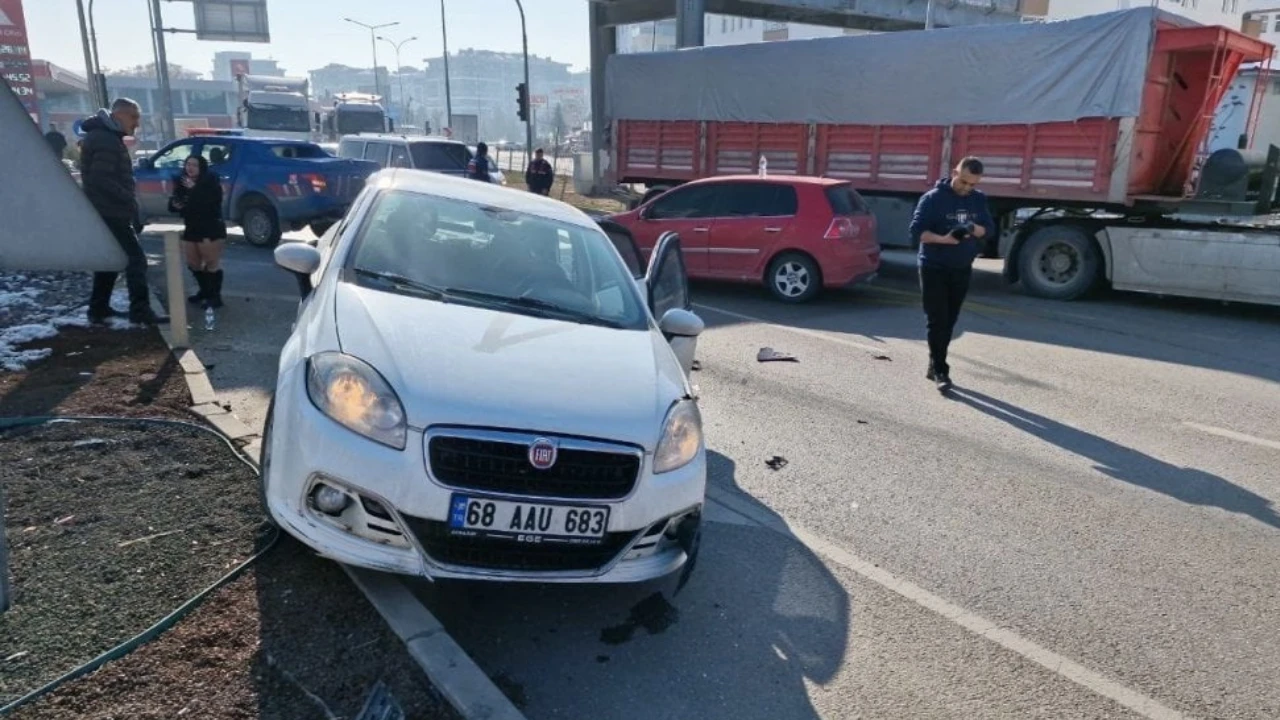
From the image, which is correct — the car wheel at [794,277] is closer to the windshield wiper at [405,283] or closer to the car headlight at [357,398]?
the windshield wiper at [405,283]

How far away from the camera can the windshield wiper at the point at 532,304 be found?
4.03 m

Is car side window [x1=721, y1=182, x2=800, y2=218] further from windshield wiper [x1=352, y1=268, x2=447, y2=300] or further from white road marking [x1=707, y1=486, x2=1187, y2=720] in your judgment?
windshield wiper [x1=352, y1=268, x2=447, y2=300]

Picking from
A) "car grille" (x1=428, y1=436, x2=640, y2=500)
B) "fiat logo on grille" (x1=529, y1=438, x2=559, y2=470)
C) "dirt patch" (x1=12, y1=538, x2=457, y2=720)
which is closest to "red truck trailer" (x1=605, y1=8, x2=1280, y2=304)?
"car grille" (x1=428, y1=436, x2=640, y2=500)

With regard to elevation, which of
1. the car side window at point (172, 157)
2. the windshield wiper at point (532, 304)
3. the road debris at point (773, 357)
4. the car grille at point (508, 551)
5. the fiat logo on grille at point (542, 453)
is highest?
the car side window at point (172, 157)

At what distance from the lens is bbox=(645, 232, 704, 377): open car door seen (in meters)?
4.94

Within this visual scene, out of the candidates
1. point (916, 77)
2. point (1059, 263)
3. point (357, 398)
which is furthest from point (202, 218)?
point (1059, 263)

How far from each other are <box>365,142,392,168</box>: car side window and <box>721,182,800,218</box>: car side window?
8.37 metres

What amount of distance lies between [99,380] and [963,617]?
5545mm

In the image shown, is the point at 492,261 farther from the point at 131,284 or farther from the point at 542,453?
the point at 131,284

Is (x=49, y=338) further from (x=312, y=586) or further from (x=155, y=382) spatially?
(x=312, y=586)

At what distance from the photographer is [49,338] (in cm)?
711

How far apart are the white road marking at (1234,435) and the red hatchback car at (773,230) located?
4.83 metres

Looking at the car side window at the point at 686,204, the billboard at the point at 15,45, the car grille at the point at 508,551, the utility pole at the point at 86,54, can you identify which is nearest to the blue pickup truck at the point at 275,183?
the car side window at the point at 686,204

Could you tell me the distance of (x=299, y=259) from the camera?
4.41 m
